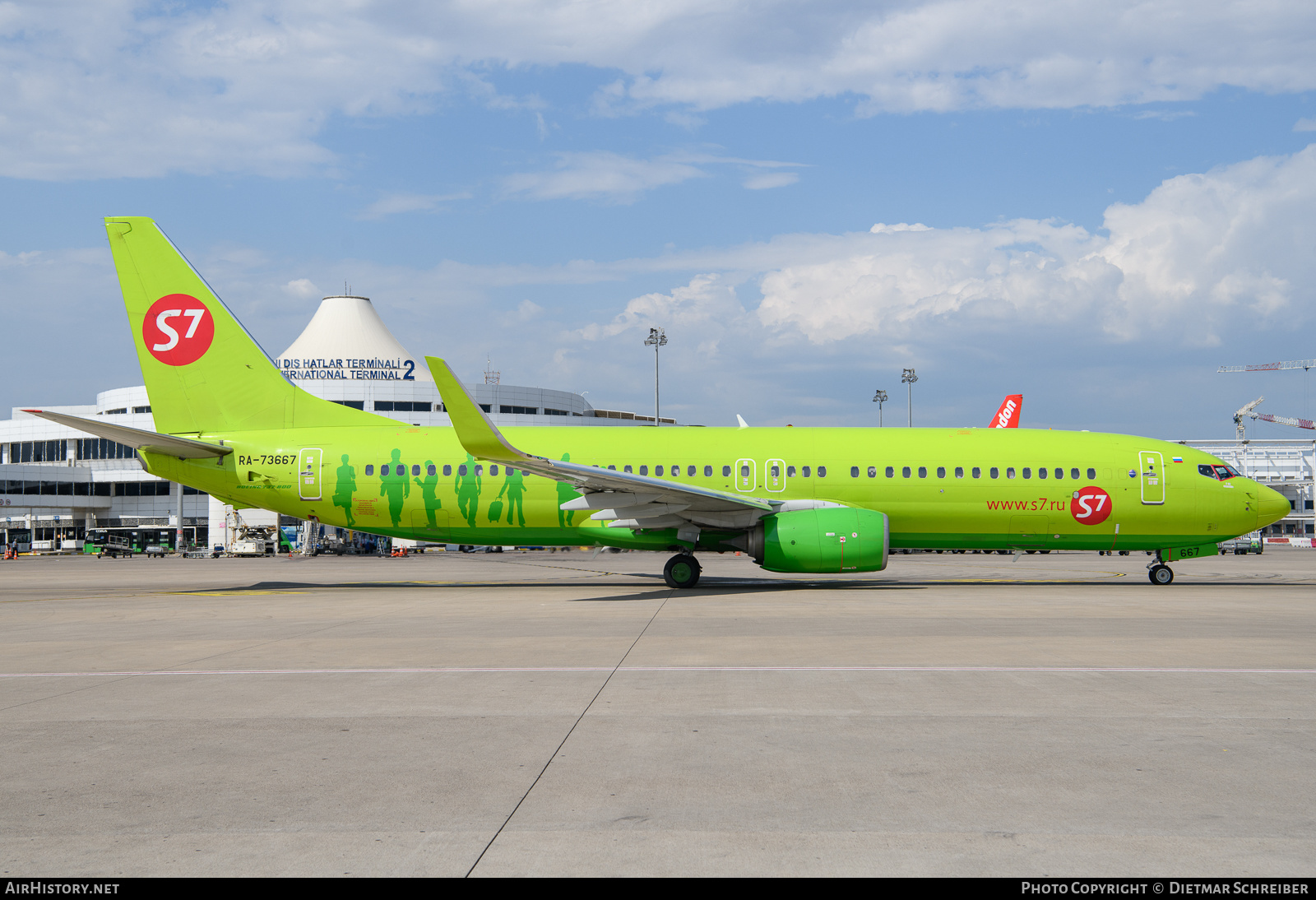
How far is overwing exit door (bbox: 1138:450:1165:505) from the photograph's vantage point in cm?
2370

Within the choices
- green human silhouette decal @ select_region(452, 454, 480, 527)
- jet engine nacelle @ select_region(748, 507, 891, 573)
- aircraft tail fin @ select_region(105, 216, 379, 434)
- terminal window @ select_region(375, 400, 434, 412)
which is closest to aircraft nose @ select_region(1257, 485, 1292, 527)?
jet engine nacelle @ select_region(748, 507, 891, 573)

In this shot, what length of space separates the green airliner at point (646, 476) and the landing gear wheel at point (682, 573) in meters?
0.04

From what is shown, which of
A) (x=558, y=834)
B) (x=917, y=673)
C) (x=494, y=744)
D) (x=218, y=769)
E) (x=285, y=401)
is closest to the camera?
(x=558, y=834)

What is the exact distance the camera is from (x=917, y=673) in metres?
10.1

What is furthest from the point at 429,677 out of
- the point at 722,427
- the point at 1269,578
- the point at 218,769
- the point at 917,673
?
the point at 1269,578

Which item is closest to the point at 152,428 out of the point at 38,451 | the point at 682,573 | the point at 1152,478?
the point at 38,451

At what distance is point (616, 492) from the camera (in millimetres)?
22031

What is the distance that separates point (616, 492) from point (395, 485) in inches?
236

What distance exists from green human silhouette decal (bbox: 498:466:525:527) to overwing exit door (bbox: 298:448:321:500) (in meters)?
4.69

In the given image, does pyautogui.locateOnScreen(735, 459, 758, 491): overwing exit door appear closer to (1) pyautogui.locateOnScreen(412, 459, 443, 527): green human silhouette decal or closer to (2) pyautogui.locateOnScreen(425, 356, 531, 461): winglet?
(2) pyautogui.locateOnScreen(425, 356, 531, 461): winglet

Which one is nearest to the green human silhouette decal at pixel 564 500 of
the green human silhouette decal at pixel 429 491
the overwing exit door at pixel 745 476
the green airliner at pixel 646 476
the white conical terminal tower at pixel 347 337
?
the green airliner at pixel 646 476

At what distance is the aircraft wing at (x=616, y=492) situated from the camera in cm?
1912
